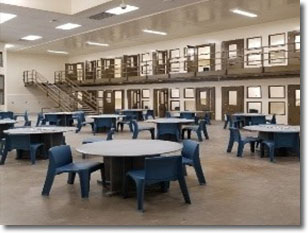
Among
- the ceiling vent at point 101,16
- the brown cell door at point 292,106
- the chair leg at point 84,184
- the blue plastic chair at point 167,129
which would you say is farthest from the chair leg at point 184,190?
the brown cell door at point 292,106

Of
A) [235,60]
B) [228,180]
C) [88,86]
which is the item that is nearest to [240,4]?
[235,60]

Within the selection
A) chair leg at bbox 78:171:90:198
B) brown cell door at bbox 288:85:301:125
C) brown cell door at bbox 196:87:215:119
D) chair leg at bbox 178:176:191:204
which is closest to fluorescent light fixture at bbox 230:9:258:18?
brown cell door at bbox 288:85:301:125

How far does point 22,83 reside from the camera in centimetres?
2516

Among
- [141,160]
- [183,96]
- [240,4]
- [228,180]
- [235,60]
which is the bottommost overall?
[228,180]

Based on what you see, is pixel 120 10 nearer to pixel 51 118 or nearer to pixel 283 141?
pixel 51 118

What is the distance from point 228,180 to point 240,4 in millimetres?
8362

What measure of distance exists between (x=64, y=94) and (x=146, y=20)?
11.7 metres

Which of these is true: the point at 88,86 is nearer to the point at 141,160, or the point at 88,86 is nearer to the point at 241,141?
the point at 241,141

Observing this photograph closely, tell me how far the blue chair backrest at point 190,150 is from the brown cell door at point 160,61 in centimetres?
1540

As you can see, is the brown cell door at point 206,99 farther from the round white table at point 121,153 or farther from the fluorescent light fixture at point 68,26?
the round white table at point 121,153

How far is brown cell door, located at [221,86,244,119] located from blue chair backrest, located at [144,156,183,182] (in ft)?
45.3

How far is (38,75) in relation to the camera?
2595 cm

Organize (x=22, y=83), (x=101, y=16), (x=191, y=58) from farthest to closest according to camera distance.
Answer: (x=22, y=83) → (x=191, y=58) → (x=101, y=16)

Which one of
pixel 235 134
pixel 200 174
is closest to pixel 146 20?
pixel 235 134
